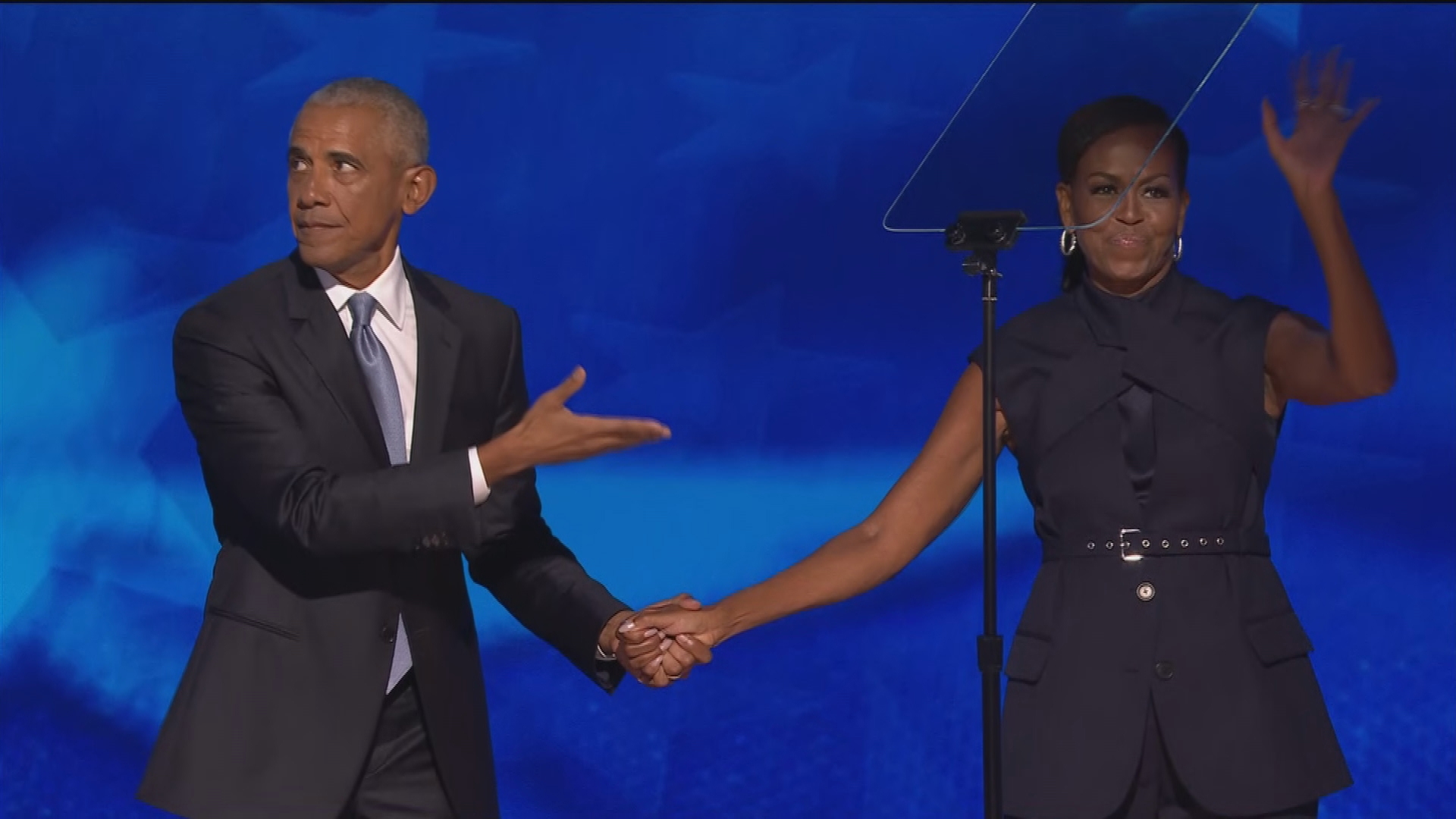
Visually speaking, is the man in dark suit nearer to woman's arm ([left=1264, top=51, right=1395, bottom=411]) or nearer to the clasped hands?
the clasped hands

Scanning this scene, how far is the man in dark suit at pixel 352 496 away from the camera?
96.7 inches

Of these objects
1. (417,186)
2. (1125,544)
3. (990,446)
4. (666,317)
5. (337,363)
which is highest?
(666,317)

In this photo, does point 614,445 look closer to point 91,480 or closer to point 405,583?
point 405,583

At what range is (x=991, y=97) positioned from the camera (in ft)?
8.29

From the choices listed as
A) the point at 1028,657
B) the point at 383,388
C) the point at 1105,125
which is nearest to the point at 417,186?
the point at 383,388

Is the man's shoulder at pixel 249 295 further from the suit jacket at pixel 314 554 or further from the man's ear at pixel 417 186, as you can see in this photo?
the man's ear at pixel 417 186

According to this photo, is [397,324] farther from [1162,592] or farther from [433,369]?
[1162,592]

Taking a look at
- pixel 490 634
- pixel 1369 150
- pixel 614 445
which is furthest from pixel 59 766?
pixel 1369 150

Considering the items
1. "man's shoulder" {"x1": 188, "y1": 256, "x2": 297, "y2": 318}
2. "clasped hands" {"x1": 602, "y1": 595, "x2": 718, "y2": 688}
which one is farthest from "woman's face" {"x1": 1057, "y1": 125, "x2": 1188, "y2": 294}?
"man's shoulder" {"x1": 188, "y1": 256, "x2": 297, "y2": 318}

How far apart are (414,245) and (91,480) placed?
0.85 meters

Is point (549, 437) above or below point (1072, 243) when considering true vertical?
below

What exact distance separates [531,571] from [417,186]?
60cm

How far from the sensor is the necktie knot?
8.64 feet

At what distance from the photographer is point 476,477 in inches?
98.3
